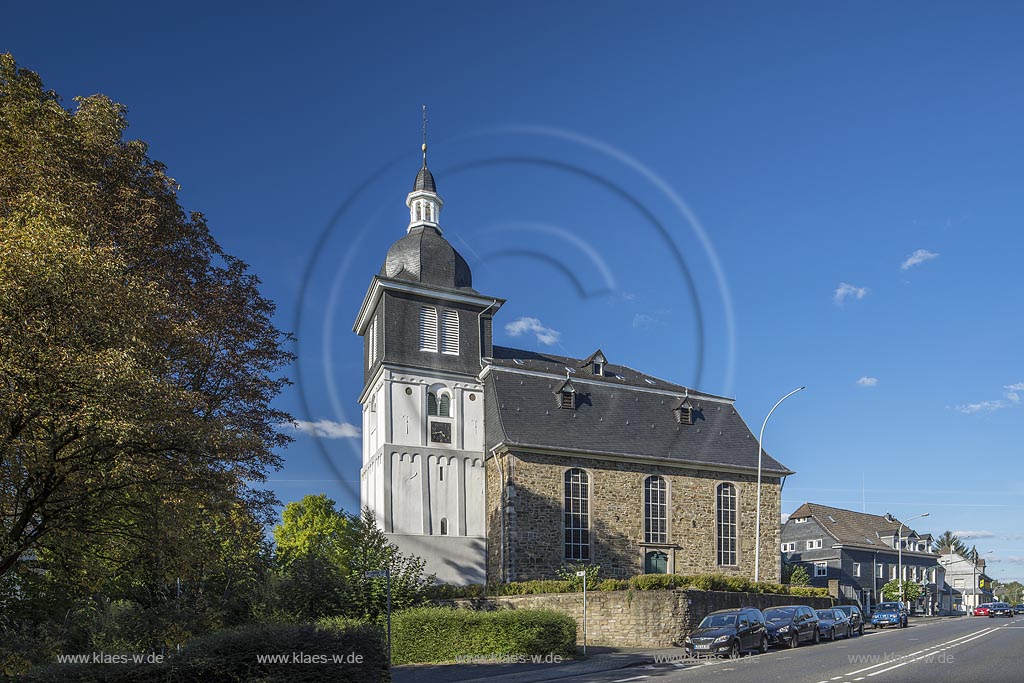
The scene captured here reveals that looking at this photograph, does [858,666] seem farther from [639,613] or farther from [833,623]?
[833,623]

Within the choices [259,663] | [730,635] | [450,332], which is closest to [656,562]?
[450,332]

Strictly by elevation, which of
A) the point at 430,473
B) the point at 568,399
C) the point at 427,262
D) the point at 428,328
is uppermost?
the point at 427,262

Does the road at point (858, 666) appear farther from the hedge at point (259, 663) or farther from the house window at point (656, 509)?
the house window at point (656, 509)

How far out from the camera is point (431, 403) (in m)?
41.4

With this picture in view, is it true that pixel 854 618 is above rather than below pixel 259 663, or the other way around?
below

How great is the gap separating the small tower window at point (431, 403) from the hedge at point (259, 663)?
87.6 feet

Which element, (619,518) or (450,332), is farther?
(450,332)

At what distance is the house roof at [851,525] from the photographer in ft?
226

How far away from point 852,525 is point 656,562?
3805cm

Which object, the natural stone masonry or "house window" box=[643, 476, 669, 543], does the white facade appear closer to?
"house window" box=[643, 476, 669, 543]

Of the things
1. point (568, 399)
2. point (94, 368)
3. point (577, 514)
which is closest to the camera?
point (94, 368)

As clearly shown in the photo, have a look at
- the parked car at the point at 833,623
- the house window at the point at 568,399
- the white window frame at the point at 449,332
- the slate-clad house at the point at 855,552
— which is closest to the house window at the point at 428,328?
the white window frame at the point at 449,332

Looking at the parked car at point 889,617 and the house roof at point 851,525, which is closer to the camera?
the parked car at point 889,617

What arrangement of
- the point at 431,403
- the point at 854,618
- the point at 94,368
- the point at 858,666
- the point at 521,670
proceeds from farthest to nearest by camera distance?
1. the point at 431,403
2. the point at 854,618
3. the point at 521,670
4. the point at 858,666
5. the point at 94,368
